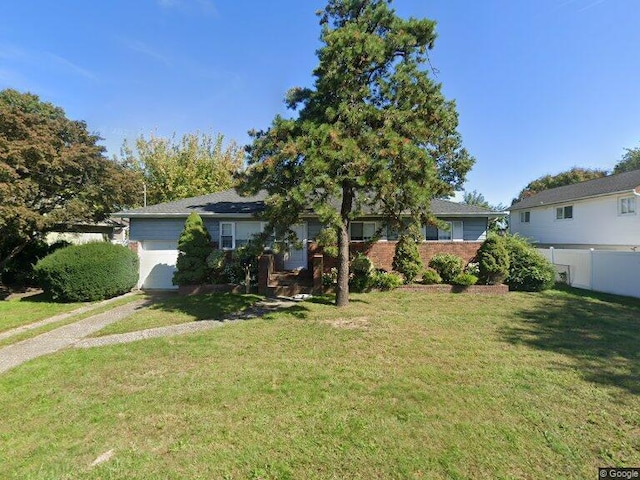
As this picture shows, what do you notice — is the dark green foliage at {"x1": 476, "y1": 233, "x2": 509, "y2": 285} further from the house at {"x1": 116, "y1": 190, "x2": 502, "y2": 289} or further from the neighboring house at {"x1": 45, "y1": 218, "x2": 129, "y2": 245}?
the neighboring house at {"x1": 45, "y1": 218, "x2": 129, "y2": 245}

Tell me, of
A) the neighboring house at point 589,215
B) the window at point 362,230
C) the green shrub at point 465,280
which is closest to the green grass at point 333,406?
the green shrub at point 465,280

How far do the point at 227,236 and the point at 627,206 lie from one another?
19.5 meters

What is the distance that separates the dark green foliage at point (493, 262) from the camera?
12391mm

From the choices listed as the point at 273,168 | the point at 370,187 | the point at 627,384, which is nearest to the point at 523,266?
the point at 370,187

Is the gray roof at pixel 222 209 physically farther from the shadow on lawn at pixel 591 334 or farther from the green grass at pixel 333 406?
the green grass at pixel 333 406

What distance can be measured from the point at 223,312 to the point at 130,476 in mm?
6778

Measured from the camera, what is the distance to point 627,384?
15.6ft

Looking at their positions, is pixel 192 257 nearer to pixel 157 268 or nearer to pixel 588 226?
pixel 157 268

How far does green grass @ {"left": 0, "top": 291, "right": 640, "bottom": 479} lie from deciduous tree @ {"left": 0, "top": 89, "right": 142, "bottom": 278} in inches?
356

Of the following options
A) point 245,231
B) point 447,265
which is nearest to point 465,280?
point 447,265

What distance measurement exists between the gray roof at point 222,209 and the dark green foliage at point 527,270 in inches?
93.9

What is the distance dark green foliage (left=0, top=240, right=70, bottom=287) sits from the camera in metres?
15.9

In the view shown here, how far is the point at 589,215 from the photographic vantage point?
1886 centimetres

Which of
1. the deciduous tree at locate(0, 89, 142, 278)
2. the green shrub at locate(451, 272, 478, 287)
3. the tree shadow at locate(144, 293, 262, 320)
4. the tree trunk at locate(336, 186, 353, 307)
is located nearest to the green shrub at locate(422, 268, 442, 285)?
the green shrub at locate(451, 272, 478, 287)
